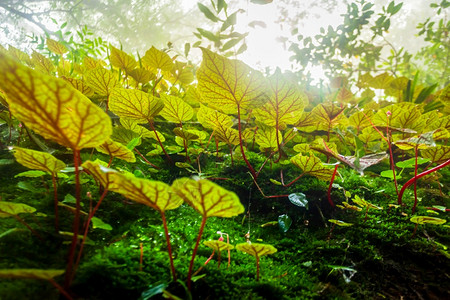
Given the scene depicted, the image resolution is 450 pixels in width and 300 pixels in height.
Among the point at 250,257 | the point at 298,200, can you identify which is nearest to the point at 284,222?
the point at 298,200

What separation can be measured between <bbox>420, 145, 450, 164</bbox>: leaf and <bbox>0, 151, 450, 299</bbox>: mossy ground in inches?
8.3

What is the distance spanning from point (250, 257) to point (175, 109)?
680mm

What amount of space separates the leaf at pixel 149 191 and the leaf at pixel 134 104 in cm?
47

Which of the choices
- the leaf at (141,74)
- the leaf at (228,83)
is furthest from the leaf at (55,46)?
the leaf at (228,83)

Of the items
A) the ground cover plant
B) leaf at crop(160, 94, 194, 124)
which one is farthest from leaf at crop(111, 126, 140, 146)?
leaf at crop(160, 94, 194, 124)

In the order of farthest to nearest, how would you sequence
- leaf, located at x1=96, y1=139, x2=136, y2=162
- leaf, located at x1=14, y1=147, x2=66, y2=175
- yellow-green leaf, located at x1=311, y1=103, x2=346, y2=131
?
yellow-green leaf, located at x1=311, y1=103, x2=346, y2=131
leaf, located at x1=96, y1=139, x2=136, y2=162
leaf, located at x1=14, y1=147, x2=66, y2=175

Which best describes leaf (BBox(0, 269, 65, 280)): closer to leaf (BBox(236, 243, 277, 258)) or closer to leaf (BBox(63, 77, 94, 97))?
leaf (BBox(236, 243, 277, 258))

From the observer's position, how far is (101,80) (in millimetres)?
993

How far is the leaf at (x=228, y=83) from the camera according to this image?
73 centimetres

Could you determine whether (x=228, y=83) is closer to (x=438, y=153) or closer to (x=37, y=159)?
(x=37, y=159)

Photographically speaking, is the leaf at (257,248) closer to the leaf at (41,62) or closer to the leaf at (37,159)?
the leaf at (37,159)

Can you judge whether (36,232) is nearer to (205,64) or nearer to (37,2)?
(205,64)

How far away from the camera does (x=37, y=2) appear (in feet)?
28.6

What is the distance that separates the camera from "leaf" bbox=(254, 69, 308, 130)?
0.84 meters
